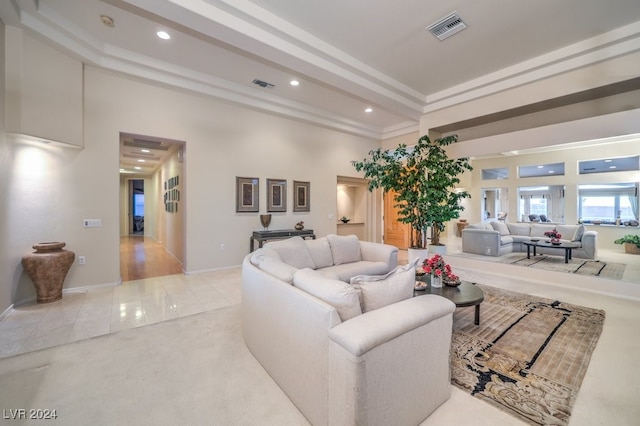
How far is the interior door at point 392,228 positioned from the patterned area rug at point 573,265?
262 centimetres

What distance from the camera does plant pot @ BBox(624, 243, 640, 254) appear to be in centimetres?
453

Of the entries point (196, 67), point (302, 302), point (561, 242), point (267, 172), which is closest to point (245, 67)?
point (196, 67)


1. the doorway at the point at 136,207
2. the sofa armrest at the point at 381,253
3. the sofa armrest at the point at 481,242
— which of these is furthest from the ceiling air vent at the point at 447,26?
the doorway at the point at 136,207

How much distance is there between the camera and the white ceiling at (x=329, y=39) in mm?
2994

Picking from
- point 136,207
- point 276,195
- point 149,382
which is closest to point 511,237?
point 276,195

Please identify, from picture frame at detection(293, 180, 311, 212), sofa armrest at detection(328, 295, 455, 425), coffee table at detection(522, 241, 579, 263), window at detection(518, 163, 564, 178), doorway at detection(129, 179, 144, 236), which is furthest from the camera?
doorway at detection(129, 179, 144, 236)

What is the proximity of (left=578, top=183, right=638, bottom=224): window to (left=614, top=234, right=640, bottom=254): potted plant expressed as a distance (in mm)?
345

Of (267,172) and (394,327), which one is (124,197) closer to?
(267,172)

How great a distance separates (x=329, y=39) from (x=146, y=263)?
5797 mm

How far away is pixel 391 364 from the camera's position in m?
1.36

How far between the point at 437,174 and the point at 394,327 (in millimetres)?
3820

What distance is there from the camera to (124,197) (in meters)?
11.0

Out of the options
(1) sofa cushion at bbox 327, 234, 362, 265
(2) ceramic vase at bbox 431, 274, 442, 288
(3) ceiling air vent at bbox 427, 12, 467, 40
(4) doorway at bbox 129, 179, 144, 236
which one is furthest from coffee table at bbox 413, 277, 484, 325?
(4) doorway at bbox 129, 179, 144, 236

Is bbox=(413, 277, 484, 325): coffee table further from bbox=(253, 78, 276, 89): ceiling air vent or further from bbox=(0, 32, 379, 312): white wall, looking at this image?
bbox=(253, 78, 276, 89): ceiling air vent
